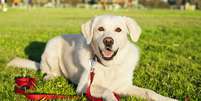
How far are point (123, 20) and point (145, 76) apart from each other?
1608 millimetres

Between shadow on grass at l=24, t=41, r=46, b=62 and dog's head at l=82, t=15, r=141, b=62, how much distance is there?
3447mm

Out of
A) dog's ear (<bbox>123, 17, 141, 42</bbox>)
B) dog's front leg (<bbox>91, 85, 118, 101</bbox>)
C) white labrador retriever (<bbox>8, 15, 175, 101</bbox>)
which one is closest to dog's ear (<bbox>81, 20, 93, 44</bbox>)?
white labrador retriever (<bbox>8, 15, 175, 101</bbox>)

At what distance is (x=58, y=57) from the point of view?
7.17 meters

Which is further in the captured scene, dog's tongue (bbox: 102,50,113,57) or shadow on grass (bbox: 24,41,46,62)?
shadow on grass (bbox: 24,41,46,62)

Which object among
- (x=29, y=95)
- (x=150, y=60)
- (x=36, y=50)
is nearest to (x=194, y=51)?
(x=150, y=60)

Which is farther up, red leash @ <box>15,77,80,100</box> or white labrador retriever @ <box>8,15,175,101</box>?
white labrador retriever @ <box>8,15,175,101</box>

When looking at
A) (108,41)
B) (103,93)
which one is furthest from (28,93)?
(108,41)

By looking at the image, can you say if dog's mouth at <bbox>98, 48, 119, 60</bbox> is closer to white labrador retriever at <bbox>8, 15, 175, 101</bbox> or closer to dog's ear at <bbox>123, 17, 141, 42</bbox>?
white labrador retriever at <bbox>8, 15, 175, 101</bbox>

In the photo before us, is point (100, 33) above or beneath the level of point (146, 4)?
above

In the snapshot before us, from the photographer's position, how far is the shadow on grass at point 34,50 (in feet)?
30.4

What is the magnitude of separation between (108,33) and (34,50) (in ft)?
16.3

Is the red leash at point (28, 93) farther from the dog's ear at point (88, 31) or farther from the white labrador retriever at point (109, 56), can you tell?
the dog's ear at point (88, 31)

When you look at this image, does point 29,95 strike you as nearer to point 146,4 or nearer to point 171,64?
point 171,64

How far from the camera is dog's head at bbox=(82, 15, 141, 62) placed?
5.45 metres
